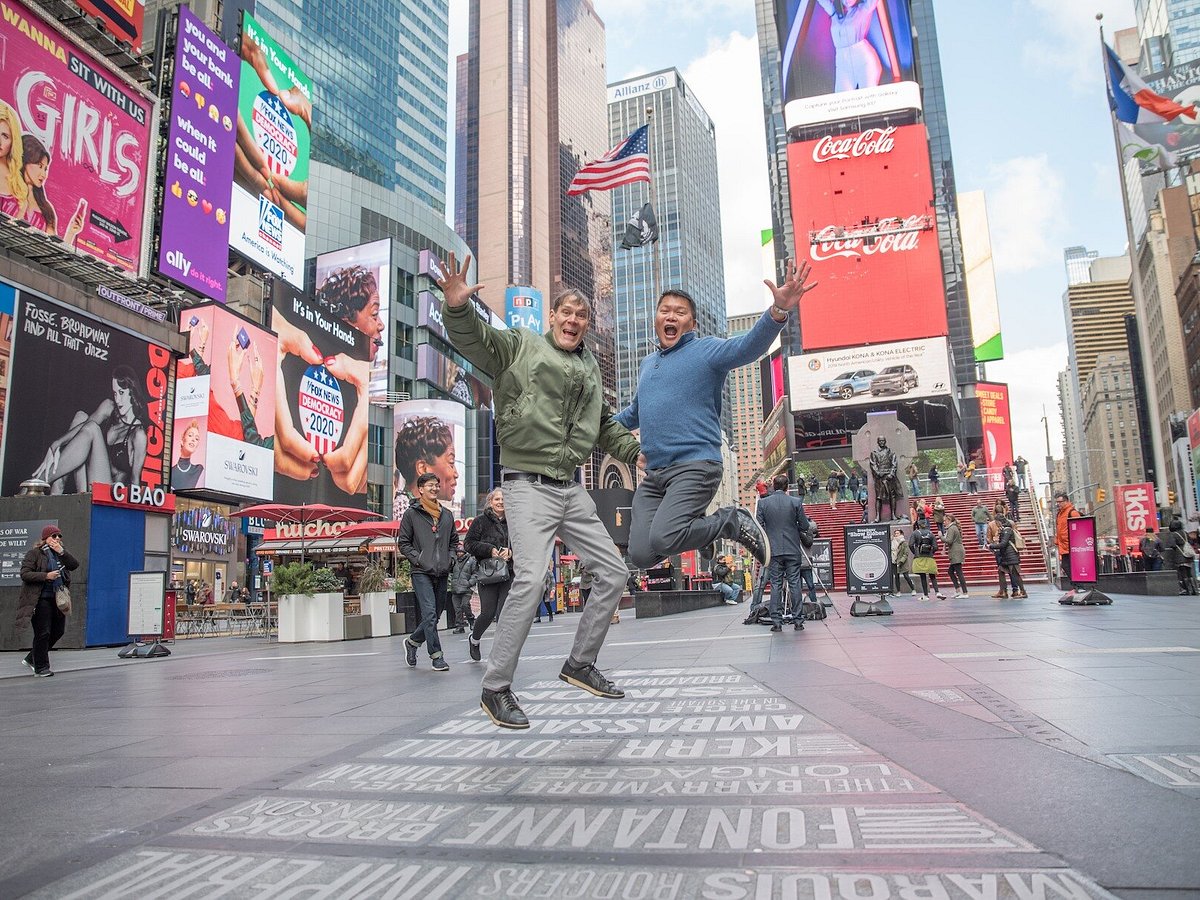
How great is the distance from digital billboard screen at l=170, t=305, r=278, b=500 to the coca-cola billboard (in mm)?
37908

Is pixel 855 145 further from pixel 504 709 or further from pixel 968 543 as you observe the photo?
pixel 504 709

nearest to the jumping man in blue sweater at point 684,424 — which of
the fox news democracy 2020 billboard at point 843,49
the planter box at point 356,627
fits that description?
the planter box at point 356,627

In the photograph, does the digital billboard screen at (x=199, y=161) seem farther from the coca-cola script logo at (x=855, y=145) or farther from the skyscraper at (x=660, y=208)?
the coca-cola script logo at (x=855, y=145)

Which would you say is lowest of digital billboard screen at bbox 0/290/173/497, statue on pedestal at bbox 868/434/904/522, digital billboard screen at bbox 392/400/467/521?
statue on pedestal at bbox 868/434/904/522

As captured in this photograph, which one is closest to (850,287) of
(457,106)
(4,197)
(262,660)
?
(4,197)

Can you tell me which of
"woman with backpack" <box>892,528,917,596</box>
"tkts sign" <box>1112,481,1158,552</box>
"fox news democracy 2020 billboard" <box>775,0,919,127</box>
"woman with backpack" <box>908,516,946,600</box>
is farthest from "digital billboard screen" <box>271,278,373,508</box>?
"fox news democracy 2020 billboard" <box>775,0,919,127</box>

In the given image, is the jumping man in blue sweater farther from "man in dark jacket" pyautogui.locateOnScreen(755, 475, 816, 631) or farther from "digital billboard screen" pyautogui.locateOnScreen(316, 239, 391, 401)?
"digital billboard screen" pyautogui.locateOnScreen(316, 239, 391, 401)

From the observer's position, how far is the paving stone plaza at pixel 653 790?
199cm

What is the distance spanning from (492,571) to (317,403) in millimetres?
38481

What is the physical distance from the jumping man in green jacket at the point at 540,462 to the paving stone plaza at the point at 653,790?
368mm

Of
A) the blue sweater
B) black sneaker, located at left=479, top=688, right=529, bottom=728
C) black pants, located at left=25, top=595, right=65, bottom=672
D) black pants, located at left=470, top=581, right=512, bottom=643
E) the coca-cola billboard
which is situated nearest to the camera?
black sneaker, located at left=479, top=688, right=529, bottom=728

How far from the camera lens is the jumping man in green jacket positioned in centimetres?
391

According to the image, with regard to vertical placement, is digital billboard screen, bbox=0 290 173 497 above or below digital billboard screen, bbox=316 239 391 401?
below

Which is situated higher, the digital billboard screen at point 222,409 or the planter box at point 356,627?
the digital billboard screen at point 222,409
